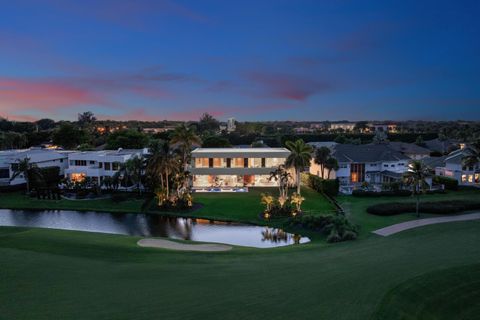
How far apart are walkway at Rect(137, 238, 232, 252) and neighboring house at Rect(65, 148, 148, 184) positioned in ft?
105

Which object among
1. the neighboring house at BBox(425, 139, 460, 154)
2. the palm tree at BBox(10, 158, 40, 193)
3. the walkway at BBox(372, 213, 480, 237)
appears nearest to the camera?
the walkway at BBox(372, 213, 480, 237)

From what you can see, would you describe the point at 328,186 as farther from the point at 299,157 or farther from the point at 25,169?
the point at 25,169

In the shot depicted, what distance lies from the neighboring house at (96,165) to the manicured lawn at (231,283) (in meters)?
37.7

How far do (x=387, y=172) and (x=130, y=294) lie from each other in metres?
57.1

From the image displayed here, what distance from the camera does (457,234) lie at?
2809 cm

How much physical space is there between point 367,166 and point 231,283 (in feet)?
174

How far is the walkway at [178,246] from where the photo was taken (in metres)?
28.0

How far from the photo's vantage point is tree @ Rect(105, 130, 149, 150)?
9312 centimetres

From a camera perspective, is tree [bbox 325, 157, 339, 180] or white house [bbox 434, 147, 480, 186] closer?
tree [bbox 325, 157, 339, 180]

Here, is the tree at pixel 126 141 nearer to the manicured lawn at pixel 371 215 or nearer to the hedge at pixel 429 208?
the manicured lawn at pixel 371 215

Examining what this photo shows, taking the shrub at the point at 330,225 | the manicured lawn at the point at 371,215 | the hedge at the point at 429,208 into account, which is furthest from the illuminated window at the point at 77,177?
the hedge at the point at 429,208

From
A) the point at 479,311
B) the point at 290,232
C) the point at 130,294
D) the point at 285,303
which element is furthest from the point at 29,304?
the point at 290,232

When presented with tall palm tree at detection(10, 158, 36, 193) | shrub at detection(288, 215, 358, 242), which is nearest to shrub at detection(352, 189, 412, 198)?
shrub at detection(288, 215, 358, 242)

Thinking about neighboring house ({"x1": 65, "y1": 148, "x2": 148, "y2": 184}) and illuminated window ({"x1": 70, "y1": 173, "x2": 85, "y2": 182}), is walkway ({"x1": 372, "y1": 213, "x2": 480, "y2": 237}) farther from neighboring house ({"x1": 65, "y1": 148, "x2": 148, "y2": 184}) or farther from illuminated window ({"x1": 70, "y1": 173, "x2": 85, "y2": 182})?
illuminated window ({"x1": 70, "y1": 173, "x2": 85, "y2": 182})
